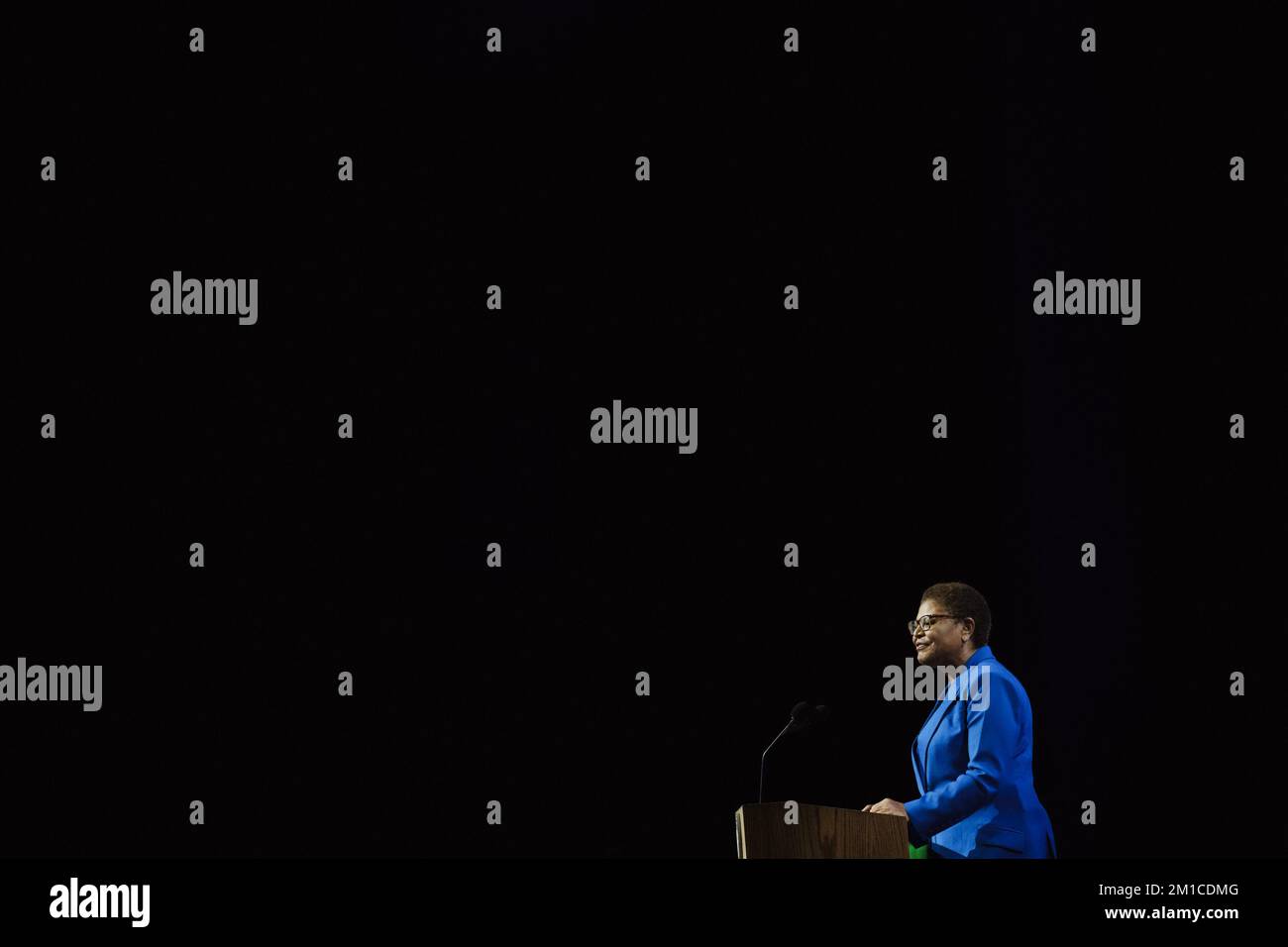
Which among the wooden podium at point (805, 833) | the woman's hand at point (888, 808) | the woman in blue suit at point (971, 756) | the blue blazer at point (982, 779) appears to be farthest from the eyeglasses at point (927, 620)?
the wooden podium at point (805, 833)

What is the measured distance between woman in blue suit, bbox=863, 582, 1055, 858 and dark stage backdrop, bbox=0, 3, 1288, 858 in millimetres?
1302

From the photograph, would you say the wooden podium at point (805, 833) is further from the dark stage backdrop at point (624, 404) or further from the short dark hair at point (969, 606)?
the dark stage backdrop at point (624, 404)

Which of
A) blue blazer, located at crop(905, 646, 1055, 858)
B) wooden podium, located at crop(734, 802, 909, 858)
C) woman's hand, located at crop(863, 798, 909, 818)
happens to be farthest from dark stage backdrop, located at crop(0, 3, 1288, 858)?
wooden podium, located at crop(734, 802, 909, 858)

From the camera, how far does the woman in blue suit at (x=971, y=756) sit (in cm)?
329

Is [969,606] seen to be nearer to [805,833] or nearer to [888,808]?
[888,808]

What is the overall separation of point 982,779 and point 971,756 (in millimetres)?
68

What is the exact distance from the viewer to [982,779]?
3287 millimetres

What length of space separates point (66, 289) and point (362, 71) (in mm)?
1229

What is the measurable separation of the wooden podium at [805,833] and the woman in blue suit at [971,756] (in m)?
0.31

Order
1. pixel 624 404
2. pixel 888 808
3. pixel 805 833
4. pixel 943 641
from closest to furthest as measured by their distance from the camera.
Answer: pixel 805 833 < pixel 888 808 < pixel 943 641 < pixel 624 404

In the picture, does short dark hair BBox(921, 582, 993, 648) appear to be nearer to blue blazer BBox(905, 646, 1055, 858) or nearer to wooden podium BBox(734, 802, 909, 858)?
blue blazer BBox(905, 646, 1055, 858)

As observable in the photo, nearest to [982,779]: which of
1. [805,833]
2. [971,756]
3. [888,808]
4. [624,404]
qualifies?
[971,756]

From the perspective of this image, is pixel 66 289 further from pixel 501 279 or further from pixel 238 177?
pixel 501 279
